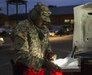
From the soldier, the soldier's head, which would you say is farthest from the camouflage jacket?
the soldier's head

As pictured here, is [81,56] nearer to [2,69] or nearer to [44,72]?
[44,72]

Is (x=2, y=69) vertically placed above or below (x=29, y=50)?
below

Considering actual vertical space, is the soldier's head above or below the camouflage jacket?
above

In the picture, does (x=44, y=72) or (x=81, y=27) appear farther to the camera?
(x=81, y=27)

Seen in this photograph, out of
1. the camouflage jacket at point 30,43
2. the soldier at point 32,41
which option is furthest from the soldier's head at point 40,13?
the camouflage jacket at point 30,43

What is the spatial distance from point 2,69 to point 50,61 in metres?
9.80

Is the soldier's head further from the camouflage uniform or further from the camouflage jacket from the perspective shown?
the camouflage jacket

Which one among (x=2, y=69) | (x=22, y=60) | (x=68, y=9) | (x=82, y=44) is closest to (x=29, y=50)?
(x=22, y=60)

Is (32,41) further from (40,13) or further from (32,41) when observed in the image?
(40,13)

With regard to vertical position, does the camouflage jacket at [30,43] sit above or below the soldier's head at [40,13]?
below

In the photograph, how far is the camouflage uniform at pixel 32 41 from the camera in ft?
16.0

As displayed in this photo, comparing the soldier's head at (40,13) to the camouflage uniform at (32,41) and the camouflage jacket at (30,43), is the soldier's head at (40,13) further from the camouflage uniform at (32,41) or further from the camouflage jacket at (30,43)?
the camouflage jacket at (30,43)

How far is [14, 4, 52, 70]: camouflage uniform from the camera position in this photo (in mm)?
4867

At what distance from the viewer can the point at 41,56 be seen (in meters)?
5.07
